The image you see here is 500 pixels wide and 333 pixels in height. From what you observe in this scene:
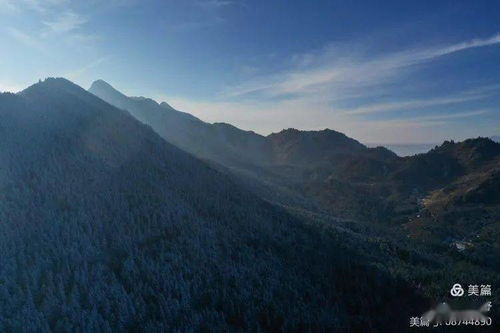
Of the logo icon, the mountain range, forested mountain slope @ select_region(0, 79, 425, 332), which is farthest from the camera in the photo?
the logo icon

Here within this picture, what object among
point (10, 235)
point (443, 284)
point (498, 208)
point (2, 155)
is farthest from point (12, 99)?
point (498, 208)

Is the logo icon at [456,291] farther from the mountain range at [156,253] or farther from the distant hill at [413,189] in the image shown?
the distant hill at [413,189]

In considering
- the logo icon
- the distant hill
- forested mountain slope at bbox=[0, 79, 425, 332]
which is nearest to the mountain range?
forested mountain slope at bbox=[0, 79, 425, 332]

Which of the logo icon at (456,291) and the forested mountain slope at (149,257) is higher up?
the forested mountain slope at (149,257)

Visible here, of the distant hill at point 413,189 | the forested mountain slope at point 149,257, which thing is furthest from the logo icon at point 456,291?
the distant hill at point 413,189

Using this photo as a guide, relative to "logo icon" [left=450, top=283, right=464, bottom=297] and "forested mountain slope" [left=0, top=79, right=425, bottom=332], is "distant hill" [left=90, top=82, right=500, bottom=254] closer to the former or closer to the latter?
"forested mountain slope" [left=0, top=79, right=425, bottom=332]

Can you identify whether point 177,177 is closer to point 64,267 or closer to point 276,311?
point 64,267

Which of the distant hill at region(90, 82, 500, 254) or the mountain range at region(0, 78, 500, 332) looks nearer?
the mountain range at region(0, 78, 500, 332)

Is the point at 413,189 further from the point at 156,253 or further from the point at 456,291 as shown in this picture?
the point at 156,253
